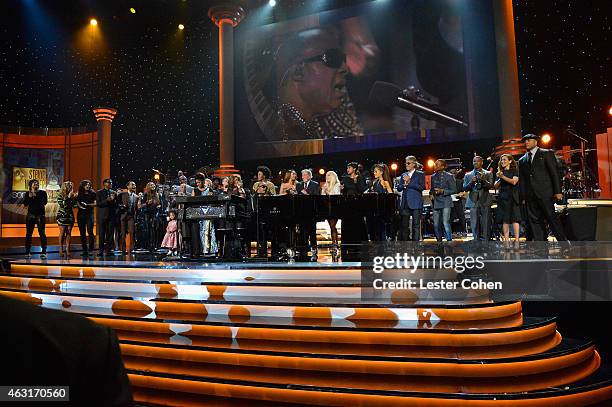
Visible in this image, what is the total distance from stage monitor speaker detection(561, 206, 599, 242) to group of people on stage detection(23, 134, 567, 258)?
1.69ft

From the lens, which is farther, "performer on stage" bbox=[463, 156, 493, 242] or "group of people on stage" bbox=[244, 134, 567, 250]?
"performer on stage" bbox=[463, 156, 493, 242]

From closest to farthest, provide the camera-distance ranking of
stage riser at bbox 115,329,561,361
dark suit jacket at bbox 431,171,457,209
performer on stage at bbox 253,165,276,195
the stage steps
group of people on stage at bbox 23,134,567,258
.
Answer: the stage steps < stage riser at bbox 115,329,561,361 < group of people on stage at bbox 23,134,567,258 < dark suit jacket at bbox 431,171,457,209 < performer on stage at bbox 253,165,276,195

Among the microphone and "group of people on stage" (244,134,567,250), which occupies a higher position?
the microphone

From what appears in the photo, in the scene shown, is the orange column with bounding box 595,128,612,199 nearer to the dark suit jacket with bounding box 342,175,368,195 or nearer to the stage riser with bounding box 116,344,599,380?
the dark suit jacket with bounding box 342,175,368,195

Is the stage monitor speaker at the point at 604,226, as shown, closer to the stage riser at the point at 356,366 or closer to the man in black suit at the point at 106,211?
the stage riser at the point at 356,366

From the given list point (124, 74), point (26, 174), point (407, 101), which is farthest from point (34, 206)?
point (407, 101)

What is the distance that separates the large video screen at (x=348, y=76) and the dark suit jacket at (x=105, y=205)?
5.81 m

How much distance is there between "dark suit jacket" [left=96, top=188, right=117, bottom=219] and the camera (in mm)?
7383

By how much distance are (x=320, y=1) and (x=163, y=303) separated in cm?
1120

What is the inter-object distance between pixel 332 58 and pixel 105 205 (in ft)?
25.2

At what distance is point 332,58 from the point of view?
468 inches

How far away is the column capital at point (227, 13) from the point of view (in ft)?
38.1

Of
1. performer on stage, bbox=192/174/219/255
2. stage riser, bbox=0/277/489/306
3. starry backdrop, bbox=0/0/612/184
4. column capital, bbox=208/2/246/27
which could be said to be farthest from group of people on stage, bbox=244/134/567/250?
starry backdrop, bbox=0/0/612/184

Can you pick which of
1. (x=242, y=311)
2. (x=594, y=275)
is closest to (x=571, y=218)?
(x=594, y=275)
